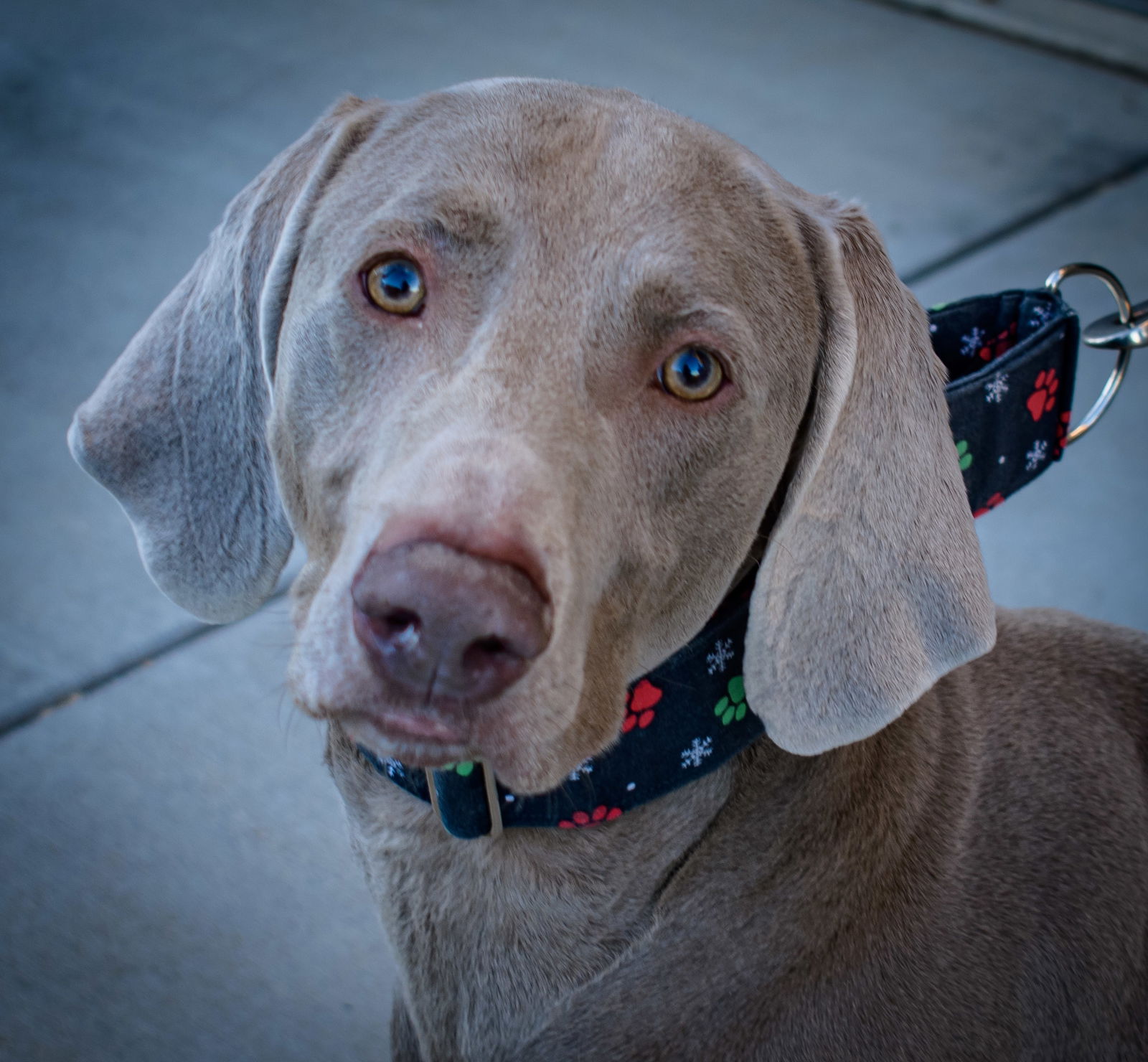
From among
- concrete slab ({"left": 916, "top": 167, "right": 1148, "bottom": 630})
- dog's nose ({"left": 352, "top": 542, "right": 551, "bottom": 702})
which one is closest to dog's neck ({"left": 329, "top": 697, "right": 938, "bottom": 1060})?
dog's nose ({"left": 352, "top": 542, "right": 551, "bottom": 702})

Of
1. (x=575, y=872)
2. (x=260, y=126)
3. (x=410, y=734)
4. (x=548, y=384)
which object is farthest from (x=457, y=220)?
(x=260, y=126)

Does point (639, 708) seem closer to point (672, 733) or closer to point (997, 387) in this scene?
point (672, 733)

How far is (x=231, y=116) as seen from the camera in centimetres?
465

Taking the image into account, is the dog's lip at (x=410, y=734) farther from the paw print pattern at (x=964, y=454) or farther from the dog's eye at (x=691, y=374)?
the paw print pattern at (x=964, y=454)

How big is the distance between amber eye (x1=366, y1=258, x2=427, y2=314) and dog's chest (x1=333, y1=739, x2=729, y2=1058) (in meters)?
0.64

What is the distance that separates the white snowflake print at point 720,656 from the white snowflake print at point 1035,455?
1.97 ft

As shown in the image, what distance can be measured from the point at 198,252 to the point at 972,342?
2.81m

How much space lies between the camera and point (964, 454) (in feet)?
5.52

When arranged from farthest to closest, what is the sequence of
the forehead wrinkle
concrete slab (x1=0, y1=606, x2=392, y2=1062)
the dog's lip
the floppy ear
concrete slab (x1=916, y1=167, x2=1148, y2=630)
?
1. concrete slab (x1=916, y1=167, x2=1148, y2=630)
2. concrete slab (x1=0, y1=606, x2=392, y2=1062)
3. the floppy ear
4. the forehead wrinkle
5. the dog's lip

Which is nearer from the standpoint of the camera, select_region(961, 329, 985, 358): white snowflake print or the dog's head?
the dog's head

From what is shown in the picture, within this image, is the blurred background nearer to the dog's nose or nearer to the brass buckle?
the brass buckle

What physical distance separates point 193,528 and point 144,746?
1.10 m

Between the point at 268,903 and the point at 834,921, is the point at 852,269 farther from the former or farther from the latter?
the point at 268,903

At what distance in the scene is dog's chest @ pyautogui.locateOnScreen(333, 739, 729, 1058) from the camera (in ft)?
4.87
